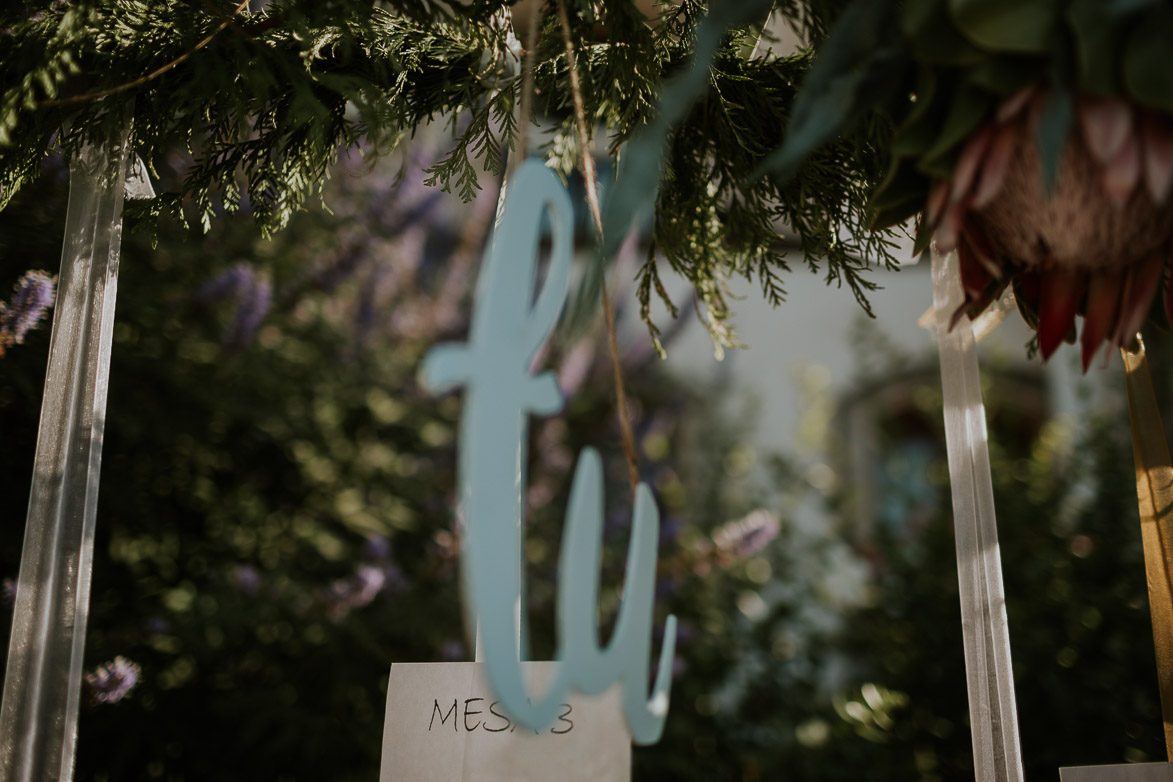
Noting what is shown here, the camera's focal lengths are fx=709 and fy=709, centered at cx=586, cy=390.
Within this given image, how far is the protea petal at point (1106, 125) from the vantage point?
0.27m

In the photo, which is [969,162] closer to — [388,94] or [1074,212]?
[1074,212]

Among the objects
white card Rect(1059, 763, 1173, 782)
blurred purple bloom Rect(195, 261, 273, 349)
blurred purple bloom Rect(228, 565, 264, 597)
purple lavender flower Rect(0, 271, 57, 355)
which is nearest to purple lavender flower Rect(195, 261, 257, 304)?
blurred purple bloom Rect(195, 261, 273, 349)

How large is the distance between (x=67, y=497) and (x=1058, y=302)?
605 mm

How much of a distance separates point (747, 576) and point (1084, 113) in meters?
1.57

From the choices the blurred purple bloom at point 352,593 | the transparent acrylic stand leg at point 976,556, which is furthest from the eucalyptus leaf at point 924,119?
the blurred purple bloom at point 352,593

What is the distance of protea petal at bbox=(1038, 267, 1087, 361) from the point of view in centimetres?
35

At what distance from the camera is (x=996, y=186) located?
0.95 ft

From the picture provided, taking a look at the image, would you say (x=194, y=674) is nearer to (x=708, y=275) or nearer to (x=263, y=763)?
(x=263, y=763)

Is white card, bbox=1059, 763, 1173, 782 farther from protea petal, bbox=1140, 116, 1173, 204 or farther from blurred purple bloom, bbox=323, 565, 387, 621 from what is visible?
blurred purple bloom, bbox=323, 565, 387, 621

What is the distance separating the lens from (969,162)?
0.30m

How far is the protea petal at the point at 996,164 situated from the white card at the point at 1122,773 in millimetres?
423

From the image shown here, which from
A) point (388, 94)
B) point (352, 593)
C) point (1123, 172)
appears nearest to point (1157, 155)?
point (1123, 172)

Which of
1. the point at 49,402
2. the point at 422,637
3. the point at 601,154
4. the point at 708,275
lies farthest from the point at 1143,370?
the point at 601,154

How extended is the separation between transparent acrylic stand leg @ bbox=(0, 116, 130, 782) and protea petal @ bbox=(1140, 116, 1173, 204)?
58 centimetres
